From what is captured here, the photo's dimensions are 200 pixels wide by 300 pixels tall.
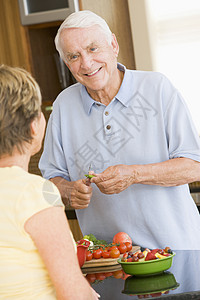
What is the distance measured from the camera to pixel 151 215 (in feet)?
6.09

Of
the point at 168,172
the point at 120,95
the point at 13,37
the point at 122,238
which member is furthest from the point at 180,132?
the point at 13,37

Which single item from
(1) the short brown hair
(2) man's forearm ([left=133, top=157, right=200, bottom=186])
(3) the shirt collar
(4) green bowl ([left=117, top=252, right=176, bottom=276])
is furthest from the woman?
(3) the shirt collar

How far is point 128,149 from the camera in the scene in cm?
188

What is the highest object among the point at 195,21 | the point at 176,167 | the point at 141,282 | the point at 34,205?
the point at 195,21

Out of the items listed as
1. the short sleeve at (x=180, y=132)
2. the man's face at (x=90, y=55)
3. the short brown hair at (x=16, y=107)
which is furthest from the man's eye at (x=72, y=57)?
the short brown hair at (x=16, y=107)

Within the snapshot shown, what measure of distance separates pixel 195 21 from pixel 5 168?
229cm

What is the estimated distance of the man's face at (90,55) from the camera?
73.0 inches

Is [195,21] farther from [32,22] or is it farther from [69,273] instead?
[69,273]

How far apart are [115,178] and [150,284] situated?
0.46 metres

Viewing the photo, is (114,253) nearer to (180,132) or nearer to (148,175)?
(148,175)

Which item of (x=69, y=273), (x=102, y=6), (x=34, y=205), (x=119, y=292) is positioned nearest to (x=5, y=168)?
(x=34, y=205)

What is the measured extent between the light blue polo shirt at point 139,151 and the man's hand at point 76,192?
85mm

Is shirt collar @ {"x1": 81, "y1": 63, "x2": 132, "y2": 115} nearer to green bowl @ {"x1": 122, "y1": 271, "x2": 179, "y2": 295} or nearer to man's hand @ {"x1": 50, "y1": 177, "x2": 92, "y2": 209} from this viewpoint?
man's hand @ {"x1": 50, "y1": 177, "x2": 92, "y2": 209}

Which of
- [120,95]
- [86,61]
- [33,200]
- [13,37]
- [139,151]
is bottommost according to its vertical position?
[139,151]
